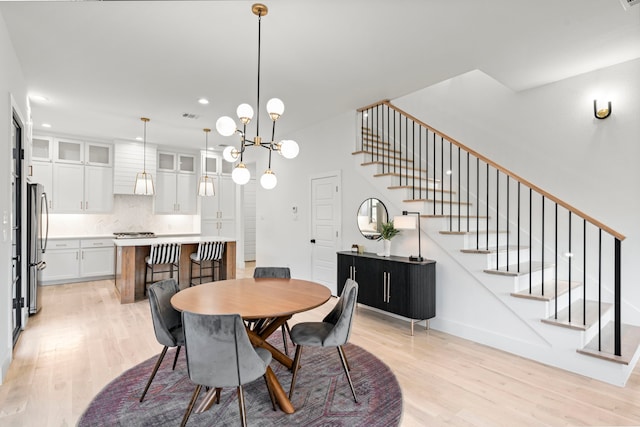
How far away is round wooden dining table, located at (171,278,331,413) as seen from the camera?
2107 millimetres

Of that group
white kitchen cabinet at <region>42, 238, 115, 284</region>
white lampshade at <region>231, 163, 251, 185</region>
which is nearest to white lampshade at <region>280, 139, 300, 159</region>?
white lampshade at <region>231, 163, 251, 185</region>

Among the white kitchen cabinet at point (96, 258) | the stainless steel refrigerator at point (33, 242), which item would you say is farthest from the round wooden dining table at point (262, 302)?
the white kitchen cabinet at point (96, 258)

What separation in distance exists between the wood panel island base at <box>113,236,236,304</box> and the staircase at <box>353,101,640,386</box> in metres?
2.99

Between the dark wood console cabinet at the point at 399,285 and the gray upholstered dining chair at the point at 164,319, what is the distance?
2370 millimetres

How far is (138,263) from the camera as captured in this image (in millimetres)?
5297

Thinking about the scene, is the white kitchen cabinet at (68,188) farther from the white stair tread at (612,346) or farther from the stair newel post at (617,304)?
A: the stair newel post at (617,304)

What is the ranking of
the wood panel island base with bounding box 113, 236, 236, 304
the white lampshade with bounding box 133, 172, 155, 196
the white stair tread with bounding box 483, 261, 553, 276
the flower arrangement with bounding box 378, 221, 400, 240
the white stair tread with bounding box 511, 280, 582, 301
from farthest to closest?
the white lampshade with bounding box 133, 172, 155, 196
the wood panel island base with bounding box 113, 236, 236, 304
the flower arrangement with bounding box 378, 221, 400, 240
the white stair tread with bounding box 483, 261, 553, 276
the white stair tread with bounding box 511, 280, 582, 301

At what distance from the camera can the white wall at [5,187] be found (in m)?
2.73

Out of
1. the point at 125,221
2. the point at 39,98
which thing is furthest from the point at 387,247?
the point at 125,221

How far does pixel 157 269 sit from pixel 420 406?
4.69 metres

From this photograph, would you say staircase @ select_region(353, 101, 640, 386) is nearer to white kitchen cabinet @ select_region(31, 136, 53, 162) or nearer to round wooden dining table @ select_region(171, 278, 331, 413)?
round wooden dining table @ select_region(171, 278, 331, 413)

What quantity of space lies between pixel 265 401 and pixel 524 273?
283 centimetres

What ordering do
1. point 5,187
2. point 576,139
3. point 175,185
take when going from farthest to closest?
point 175,185 → point 576,139 → point 5,187

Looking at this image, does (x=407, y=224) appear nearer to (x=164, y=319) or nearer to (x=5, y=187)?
(x=164, y=319)
